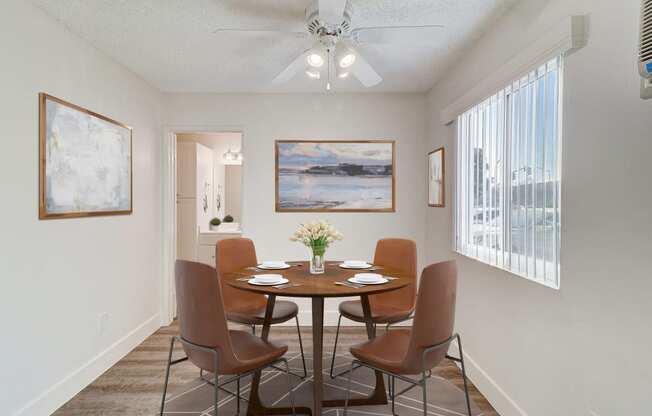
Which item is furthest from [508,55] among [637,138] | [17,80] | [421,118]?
[17,80]

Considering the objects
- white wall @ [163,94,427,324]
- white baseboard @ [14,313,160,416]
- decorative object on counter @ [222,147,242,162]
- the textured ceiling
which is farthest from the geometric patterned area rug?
decorative object on counter @ [222,147,242,162]

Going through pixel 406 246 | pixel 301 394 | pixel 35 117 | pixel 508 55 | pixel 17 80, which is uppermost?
pixel 508 55

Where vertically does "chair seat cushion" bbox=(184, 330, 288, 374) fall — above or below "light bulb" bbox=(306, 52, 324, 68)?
below

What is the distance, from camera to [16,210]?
6.85 feet

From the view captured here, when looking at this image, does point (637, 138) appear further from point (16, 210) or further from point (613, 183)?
point (16, 210)

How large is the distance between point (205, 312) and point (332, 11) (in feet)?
5.21

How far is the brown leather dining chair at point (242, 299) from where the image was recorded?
261 cm

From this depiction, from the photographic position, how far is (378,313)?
2.70m

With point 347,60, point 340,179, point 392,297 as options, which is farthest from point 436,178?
point 347,60

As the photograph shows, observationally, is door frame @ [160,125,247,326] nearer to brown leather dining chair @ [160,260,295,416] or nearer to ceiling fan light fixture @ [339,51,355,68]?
ceiling fan light fixture @ [339,51,355,68]

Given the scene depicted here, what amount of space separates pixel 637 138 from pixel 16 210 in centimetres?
297

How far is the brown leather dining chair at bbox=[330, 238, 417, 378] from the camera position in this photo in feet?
8.78

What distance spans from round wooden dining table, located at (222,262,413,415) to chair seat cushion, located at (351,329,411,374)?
0.79ft

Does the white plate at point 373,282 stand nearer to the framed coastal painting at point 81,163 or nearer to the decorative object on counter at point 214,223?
the framed coastal painting at point 81,163
